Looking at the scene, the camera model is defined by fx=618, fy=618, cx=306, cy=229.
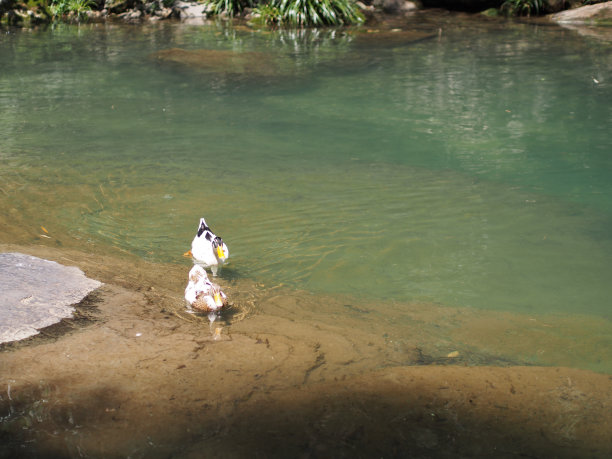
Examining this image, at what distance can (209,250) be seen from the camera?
17.4 ft

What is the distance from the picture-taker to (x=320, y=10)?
1884cm

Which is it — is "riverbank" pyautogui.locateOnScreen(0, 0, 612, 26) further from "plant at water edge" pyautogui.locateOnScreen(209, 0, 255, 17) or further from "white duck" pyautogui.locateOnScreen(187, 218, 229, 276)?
"white duck" pyautogui.locateOnScreen(187, 218, 229, 276)

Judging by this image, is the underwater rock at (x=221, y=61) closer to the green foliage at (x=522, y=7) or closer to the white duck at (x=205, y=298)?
the white duck at (x=205, y=298)

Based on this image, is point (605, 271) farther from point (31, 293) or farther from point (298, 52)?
point (298, 52)

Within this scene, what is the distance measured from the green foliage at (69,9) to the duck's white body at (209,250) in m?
18.3

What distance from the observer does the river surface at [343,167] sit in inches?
221

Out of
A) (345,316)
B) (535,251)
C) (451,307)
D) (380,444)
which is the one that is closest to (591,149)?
(535,251)

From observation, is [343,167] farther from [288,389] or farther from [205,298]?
[288,389]

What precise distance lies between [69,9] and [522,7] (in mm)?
15119

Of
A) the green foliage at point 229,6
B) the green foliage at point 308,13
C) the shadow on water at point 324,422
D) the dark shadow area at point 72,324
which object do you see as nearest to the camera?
the shadow on water at point 324,422

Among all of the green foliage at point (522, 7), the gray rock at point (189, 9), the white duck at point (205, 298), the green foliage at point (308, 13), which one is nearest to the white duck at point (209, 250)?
the white duck at point (205, 298)

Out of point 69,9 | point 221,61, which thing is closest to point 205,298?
point 221,61

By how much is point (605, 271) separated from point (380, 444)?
A: 3.33 metres

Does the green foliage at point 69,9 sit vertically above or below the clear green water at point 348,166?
above
